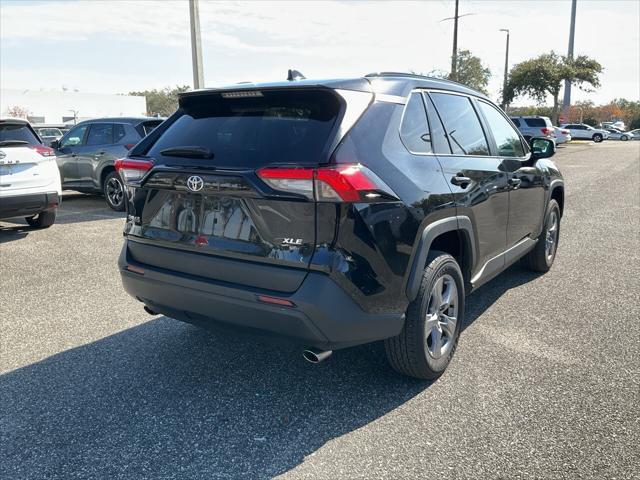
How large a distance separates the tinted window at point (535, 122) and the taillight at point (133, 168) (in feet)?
95.6

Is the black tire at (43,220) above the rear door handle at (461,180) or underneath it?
underneath

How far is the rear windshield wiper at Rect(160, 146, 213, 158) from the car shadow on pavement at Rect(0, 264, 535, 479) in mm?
1025

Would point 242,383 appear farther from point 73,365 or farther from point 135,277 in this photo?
point 73,365

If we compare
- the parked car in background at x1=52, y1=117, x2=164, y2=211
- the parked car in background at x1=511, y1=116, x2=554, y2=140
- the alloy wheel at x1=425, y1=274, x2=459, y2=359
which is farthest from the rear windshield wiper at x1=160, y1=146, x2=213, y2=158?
the parked car in background at x1=511, y1=116, x2=554, y2=140

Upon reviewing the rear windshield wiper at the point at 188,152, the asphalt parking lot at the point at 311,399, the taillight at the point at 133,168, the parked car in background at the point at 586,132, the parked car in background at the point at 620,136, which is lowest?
the parked car in background at the point at 620,136

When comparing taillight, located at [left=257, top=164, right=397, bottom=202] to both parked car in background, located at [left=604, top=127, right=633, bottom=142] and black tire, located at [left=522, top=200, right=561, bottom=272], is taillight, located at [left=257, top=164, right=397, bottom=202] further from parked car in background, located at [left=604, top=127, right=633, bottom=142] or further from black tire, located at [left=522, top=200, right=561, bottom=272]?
parked car in background, located at [left=604, top=127, right=633, bottom=142]

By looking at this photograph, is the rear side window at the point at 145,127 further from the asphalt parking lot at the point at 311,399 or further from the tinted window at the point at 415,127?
the tinted window at the point at 415,127

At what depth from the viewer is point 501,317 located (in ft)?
14.6

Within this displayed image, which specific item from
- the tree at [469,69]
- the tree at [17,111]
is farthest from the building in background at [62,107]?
the tree at [469,69]

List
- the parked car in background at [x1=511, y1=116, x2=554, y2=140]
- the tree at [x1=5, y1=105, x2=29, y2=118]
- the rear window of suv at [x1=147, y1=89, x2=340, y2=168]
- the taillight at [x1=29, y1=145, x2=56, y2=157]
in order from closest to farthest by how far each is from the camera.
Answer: the rear window of suv at [x1=147, y1=89, x2=340, y2=168]
the taillight at [x1=29, y1=145, x2=56, y2=157]
the parked car in background at [x1=511, y1=116, x2=554, y2=140]
the tree at [x1=5, y1=105, x2=29, y2=118]

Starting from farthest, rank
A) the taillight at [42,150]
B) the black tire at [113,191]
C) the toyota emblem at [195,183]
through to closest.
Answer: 1. the black tire at [113,191]
2. the taillight at [42,150]
3. the toyota emblem at [195,183]

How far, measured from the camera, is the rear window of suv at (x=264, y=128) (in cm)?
271

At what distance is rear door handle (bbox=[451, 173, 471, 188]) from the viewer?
3401 millimetres

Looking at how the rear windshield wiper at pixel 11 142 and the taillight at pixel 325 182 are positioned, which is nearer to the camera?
the taillight at pixel 325 182
